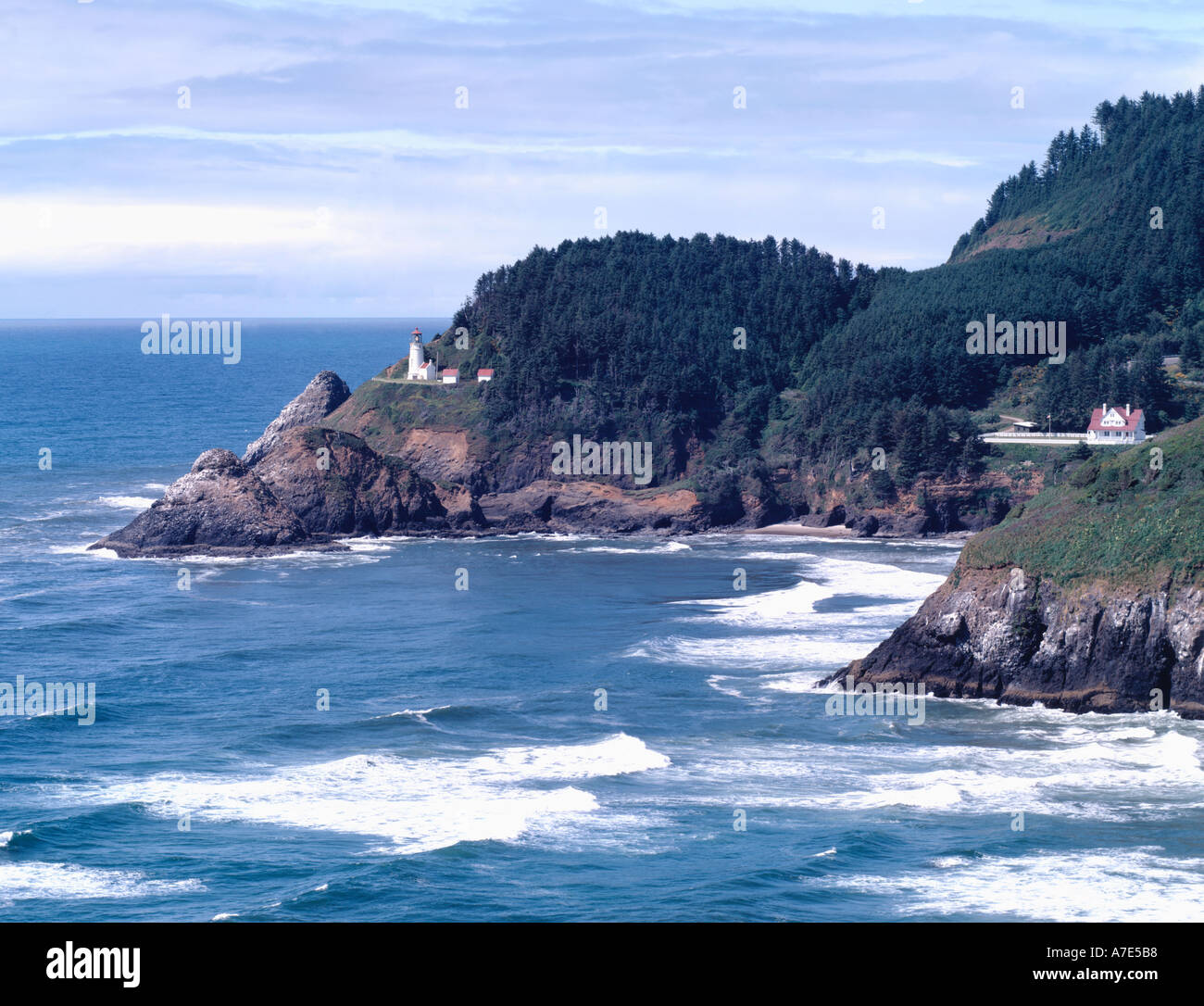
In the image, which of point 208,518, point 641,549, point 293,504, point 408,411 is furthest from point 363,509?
point 641,549

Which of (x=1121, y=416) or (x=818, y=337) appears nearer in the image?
(x=1121, y=416)

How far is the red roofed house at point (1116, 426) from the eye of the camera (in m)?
114

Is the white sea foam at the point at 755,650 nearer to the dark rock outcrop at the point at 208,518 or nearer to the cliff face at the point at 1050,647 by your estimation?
the cliff face at the point at 1050,647

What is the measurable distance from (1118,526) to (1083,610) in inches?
223

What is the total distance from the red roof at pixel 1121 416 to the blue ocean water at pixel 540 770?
3196cm

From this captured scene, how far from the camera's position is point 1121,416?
375 feet

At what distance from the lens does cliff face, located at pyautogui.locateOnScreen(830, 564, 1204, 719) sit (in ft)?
187

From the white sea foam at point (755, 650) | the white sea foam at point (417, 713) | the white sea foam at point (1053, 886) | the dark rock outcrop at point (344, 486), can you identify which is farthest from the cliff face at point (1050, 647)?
the dark rock outcrop at point (344, 486)

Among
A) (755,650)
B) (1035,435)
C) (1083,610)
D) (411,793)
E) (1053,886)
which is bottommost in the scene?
(1053,886)

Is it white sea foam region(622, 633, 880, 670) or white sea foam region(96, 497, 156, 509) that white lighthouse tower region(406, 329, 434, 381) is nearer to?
white sea foam region(96, 497, 156, 509)

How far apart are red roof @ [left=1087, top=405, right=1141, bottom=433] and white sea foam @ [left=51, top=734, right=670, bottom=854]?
7412 centimetres

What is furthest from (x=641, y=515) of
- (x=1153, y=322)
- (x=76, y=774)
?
(x=76, y=774)

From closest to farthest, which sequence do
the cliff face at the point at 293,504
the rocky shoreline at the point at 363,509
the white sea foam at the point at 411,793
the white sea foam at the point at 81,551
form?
the white sea foam at the point at 411,793 → the white sea foam at the point at 81,551 → the cliff face at the point at 293,504 → the rocky shoreline at the point at 363,509

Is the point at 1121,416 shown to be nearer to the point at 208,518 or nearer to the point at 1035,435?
the point at 1035,435
